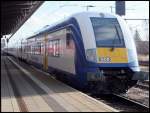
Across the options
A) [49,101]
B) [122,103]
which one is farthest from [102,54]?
[49,101]

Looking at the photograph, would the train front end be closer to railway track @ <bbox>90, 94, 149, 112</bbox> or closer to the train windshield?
the train windshield

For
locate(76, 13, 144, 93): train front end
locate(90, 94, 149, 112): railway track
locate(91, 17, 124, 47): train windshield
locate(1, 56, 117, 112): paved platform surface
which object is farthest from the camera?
locate(91, 17, 124, 47): train windshield

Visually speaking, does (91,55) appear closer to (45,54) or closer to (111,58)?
(111,58)

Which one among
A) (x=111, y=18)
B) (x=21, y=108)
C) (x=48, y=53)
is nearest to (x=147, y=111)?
(x=21, y=108)

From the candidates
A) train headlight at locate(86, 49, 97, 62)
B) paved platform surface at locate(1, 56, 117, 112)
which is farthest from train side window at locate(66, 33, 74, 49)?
paved platform surface at locate(1, 56, 117, 112)

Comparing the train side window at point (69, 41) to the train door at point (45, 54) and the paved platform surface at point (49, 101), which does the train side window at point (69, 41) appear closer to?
the paved platform surface at point (49, 101)

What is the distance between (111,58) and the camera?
15.4 meters

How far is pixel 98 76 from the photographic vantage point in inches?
583

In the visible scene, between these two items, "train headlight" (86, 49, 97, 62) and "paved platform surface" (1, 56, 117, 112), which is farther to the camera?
"train headlight" (86, 49, 97, 62)

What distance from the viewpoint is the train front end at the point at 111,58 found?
15.1 m

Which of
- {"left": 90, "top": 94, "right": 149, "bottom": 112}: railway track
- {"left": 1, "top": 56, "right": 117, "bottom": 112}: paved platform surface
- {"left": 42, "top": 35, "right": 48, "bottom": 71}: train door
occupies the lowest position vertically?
{"left": 90, "top": 94, "right": 149, "bottom": 112}: railway track

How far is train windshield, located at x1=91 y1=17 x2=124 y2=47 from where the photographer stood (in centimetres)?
1558

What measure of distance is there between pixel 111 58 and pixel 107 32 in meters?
0.97

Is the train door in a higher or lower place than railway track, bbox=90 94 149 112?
higher
